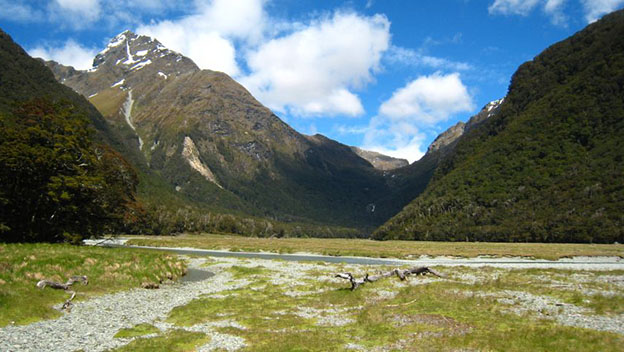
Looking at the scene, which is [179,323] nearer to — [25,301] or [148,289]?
[25,301]

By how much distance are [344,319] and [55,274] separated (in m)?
21.4

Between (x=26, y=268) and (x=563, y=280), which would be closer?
(x=26, y=268)

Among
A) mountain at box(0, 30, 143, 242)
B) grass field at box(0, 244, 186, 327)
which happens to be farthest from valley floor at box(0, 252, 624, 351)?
mountain at box(0, 30, 143, 242)

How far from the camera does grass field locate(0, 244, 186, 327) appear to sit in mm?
22266

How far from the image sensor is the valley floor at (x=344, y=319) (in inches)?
703

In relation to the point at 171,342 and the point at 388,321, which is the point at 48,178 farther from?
the point at 388,321

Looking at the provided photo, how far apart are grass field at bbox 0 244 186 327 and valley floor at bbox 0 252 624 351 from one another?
4.58ft

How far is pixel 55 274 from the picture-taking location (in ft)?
96.8

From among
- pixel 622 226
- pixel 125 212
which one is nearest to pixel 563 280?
pixel 125 212

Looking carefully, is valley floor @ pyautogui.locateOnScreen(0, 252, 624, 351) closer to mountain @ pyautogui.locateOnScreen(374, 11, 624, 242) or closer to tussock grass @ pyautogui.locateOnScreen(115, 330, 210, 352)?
tussock grass @ pyautogui.locateOnScreen(115, 330, 210, 352)

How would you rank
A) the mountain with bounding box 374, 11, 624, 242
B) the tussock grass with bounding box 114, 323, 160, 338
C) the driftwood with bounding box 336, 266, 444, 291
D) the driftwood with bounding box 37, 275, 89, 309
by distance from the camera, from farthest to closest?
the mountain with bounding box 374, 11, 624, 242 → the driftwood with bounding box 336, 266, 444, 291 → the driftwood with bounding box 37, 275, 89, 309 → the tussock grass with bounding box 114, 323, 160, 338

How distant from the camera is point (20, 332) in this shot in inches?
734

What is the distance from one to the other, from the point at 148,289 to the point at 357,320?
2076cm

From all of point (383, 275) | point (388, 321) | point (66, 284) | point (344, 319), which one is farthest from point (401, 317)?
point (66, 284)
